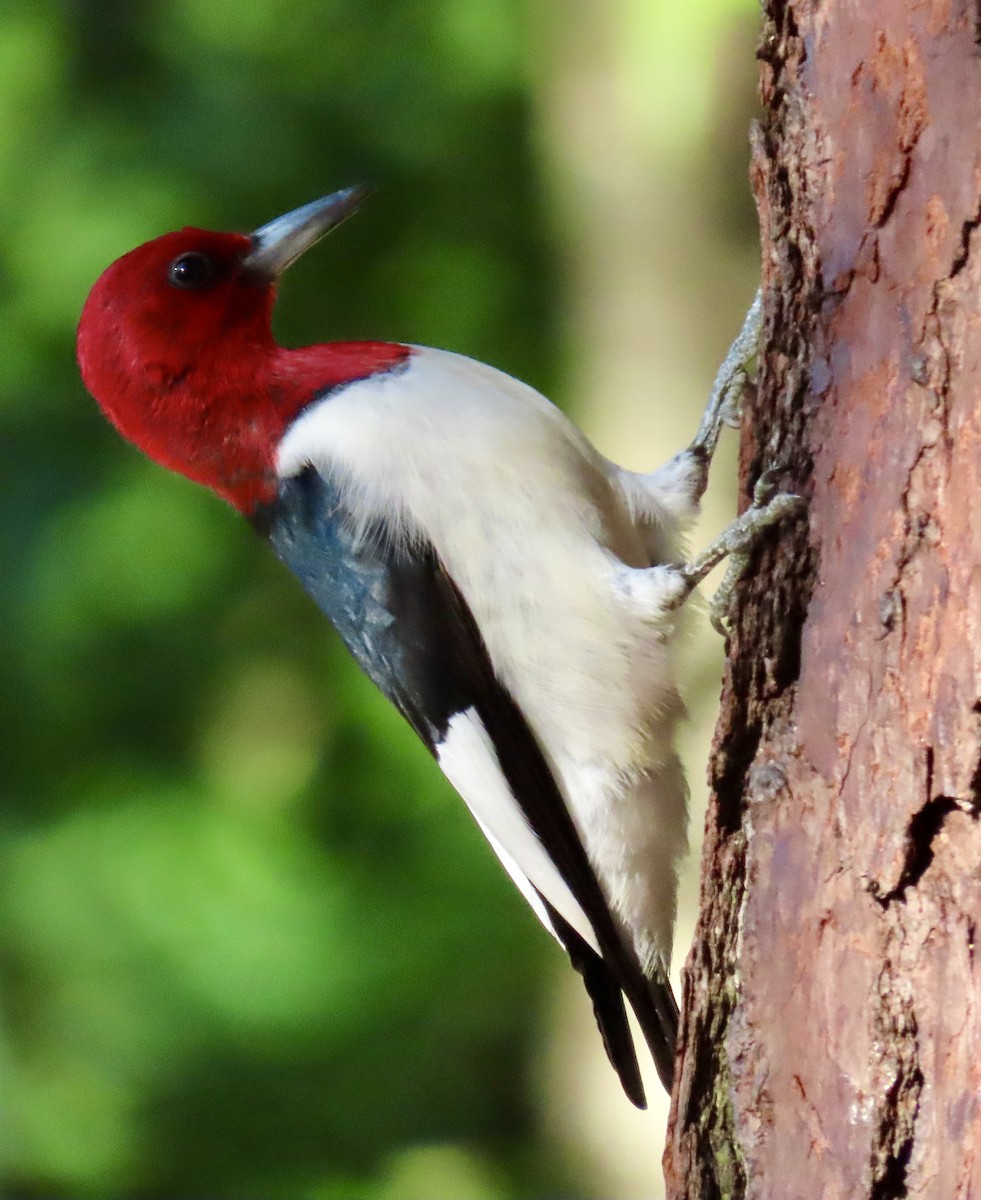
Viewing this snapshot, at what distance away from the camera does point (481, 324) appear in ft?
9.18

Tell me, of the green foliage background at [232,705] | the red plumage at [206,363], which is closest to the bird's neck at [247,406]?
the red plumage at [206,363]

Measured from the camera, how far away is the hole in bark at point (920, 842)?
0.90 m

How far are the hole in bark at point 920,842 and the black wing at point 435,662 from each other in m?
0.54

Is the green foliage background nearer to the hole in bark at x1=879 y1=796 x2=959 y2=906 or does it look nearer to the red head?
the red head

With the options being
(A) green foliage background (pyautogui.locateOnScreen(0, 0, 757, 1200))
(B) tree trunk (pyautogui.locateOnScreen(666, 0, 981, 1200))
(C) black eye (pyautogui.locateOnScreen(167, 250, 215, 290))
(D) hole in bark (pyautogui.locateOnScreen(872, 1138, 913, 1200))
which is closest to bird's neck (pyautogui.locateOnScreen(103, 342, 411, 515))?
(C) black eye (pyautogui.locateOnScreen(167, 250, 215, 290))

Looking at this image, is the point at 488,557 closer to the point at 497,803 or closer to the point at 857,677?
the point at 497,803

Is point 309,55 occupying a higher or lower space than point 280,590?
higher

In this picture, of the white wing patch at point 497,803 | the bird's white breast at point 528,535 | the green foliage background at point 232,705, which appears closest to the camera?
the bird's white breast at point 528,535

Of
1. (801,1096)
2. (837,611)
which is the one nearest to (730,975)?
(801,1096)

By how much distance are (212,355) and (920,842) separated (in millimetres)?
1008

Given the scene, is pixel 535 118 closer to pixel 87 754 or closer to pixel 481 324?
pixel 481 324

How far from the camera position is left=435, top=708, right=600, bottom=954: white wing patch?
139 cm

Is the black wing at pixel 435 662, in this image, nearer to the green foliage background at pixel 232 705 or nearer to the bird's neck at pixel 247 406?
the bird's neck at pixel 247 406

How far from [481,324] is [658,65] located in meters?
0.69
